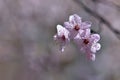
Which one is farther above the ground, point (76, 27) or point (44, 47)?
point (44, 47)

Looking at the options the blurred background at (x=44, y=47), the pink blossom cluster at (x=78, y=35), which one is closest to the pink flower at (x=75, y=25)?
the pink blossom cluster at (x=78, y=35)

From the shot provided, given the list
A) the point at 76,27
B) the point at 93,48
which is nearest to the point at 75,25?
the point at 76,27

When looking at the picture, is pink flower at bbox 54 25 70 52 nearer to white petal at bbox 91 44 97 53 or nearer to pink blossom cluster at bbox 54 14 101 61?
pink blossom cluster at bbox 54 14 101 61

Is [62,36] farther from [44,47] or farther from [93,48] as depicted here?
[44,47]

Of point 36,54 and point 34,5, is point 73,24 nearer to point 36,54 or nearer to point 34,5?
point 36,54

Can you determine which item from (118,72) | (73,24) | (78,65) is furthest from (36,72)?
(73,24)

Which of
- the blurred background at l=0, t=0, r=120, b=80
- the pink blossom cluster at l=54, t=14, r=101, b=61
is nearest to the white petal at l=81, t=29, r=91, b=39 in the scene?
the pink blossom cluster at l=54, t=14, r=101, b=61
